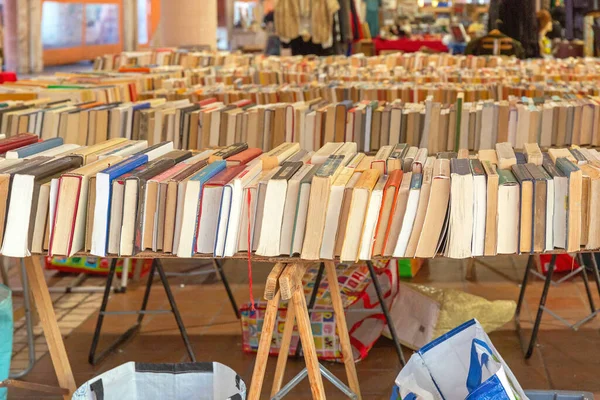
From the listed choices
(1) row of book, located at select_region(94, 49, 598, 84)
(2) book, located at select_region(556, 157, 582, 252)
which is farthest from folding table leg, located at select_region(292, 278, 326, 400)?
(1) row of book, located at select_region(94, 49, 598, 84)

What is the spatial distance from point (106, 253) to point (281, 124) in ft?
6.43

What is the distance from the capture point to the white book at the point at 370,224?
8.95 feet

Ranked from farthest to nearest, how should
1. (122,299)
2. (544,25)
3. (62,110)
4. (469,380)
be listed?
(544,25)
(122,299)
(62,110)
(469,380)

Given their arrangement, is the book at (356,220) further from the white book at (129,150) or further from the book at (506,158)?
the white book at (129,150)

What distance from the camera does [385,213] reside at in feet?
9.07

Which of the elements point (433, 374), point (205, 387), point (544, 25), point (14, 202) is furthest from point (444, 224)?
point (544, 25)

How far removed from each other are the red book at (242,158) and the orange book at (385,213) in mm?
572

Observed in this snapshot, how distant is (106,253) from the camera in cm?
282

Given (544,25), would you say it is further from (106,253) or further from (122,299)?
(106,253)

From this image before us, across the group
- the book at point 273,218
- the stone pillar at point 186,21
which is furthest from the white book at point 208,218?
the stone pillar at point 186,21

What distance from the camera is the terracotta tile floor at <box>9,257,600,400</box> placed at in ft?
13.0

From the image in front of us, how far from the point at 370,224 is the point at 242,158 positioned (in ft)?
2.00

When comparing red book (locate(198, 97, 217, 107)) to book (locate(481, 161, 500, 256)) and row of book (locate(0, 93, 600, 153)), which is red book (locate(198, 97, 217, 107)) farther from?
book (locate(481, 161, 500, 256))

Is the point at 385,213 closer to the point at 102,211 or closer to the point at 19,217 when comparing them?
the point at 102,211
